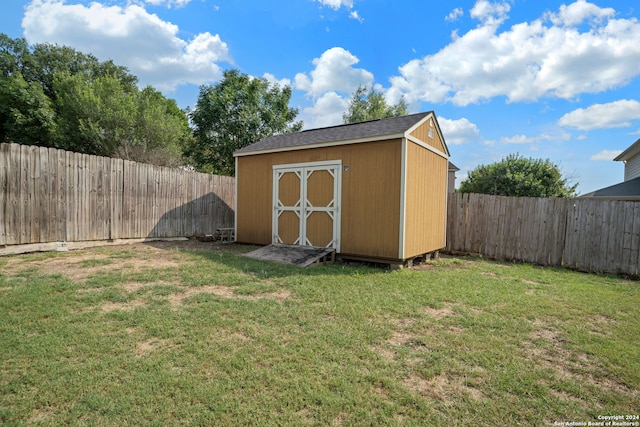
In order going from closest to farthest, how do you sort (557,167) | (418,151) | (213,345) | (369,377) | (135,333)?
(369,377)
(213,345)
(135,333)
(418,151)
(557,167)

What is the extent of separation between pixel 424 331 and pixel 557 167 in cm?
2286

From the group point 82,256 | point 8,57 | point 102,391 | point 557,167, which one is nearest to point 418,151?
point 102,391

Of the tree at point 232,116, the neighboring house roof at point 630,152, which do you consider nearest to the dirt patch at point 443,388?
the neighboring house roof at point 630,152

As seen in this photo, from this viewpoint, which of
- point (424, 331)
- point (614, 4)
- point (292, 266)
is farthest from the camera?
point (292, 266)

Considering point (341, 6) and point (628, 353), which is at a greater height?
point (341, 6)

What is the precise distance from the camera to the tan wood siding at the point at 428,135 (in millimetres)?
7009

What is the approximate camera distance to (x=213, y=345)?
2879mm

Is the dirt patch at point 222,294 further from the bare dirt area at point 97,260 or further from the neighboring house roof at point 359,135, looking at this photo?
the neighboring house roof at point 359,135

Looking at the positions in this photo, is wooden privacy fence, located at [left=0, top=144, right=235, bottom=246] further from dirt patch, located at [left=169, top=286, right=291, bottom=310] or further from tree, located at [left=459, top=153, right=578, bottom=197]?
tree, located at [left=459, top=153, right=578, bottom=197]

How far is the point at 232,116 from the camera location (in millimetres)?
17766

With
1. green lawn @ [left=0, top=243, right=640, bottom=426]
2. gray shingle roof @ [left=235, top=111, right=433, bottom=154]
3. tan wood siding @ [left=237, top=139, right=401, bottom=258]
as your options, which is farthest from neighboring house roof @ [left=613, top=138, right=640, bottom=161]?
tan wood siding @ [left=237, top=139, right=401, bottom=258]

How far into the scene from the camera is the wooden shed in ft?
21.6

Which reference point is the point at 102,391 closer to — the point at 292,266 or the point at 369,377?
the point at 369,377

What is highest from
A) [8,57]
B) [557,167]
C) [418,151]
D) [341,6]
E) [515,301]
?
[8,57]
